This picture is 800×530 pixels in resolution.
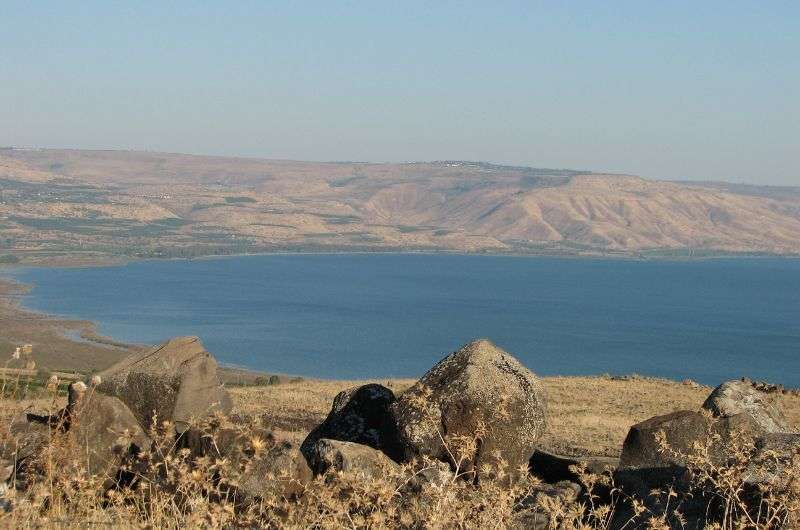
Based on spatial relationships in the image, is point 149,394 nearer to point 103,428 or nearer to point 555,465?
point 103,428

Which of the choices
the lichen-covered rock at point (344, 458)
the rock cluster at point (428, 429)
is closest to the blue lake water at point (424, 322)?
the rock cluster at point (428, 429)

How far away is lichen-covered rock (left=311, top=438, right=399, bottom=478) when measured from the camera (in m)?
11.0

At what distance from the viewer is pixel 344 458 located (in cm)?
1112

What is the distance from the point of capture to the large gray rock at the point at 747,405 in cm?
1304

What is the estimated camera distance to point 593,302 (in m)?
172

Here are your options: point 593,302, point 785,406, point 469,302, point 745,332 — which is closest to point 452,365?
point 785,406

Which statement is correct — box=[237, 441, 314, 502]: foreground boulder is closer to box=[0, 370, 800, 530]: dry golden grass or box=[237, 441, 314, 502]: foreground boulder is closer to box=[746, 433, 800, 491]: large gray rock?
box=[0, 370, 800, 530]: dry golden grass

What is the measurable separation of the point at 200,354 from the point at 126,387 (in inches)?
50.5

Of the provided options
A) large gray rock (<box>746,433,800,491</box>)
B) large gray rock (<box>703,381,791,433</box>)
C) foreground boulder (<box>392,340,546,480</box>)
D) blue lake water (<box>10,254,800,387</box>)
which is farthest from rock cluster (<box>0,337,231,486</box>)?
blue lake water (<box>10,254,800,387</box>)

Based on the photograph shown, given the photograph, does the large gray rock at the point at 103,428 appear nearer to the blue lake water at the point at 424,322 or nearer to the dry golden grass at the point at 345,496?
the dry golden grass at the point at 345,496

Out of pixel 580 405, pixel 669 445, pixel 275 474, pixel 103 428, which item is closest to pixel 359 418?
pixel 103 428

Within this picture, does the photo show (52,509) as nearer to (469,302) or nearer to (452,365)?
(452,365)

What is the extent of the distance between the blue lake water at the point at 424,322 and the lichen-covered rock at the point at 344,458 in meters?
72.4

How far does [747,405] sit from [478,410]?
3.70 metres
